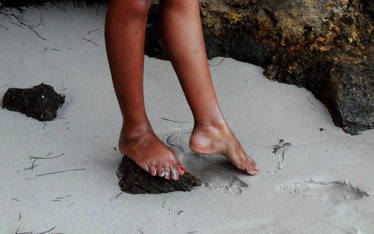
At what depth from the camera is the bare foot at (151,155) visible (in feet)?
7.63

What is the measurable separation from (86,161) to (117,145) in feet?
0.52

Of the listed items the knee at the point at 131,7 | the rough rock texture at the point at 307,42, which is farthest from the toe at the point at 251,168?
the knee at the point at 131,7

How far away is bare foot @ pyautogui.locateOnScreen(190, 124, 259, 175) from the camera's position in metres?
2.35

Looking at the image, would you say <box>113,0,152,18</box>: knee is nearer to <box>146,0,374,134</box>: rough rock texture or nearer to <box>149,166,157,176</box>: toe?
<box>149,166,157,176</box>: toe

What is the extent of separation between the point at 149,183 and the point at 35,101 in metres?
0.69

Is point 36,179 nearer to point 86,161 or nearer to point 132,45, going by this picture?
point 86,161

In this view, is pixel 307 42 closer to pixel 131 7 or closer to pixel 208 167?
pixel 208 167

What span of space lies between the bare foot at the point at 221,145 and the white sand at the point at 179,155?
53mm

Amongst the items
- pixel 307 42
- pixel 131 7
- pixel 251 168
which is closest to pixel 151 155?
pixel 251 168

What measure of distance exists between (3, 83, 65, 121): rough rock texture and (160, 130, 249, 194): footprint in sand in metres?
0.50

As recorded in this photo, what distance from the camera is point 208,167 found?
2498mm

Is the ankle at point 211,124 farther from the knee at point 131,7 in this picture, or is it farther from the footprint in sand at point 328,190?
the knee at point 131,7

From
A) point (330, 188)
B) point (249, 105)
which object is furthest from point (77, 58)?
point (330, 188)

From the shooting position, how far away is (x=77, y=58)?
3.12 m
